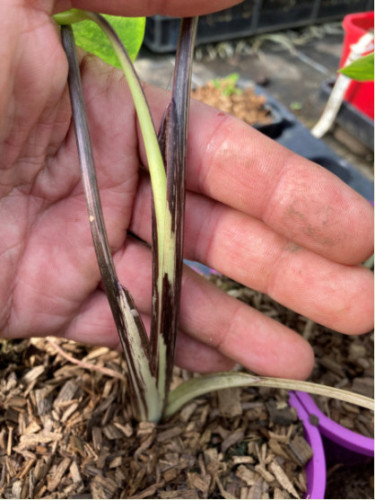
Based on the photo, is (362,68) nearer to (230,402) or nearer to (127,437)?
(230,402)

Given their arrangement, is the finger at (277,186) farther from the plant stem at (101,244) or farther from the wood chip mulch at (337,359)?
the wood chip mulch at (337,359)

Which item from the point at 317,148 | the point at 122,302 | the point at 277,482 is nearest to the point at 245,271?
the point at 122,302

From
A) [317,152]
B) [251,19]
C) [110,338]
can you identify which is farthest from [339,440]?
[251,19]

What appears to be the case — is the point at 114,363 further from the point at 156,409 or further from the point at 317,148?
the point at 317,148

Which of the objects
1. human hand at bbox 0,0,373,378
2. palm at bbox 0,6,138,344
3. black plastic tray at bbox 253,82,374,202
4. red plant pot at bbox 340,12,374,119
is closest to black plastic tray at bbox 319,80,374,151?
red plant pot at bbox 340,12,374,119

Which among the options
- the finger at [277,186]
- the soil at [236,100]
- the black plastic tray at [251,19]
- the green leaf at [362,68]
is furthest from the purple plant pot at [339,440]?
the black plastic tray at [251,19]

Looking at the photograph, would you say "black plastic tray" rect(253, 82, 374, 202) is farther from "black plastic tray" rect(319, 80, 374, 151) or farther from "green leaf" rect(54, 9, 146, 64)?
"green leaf" rect(54, 9, 146, 64)
